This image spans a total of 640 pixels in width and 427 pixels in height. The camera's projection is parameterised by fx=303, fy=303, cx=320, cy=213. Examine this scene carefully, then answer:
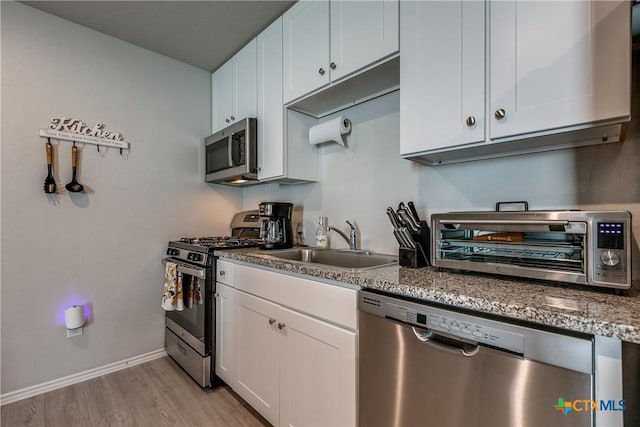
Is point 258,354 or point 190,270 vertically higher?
point 190,270

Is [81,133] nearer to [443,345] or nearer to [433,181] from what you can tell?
[433,181]

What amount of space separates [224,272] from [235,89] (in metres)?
1.47

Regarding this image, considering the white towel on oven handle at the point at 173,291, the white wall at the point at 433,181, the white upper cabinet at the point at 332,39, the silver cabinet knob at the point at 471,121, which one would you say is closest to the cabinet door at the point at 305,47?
the white upper cabinet at the point at 332,39

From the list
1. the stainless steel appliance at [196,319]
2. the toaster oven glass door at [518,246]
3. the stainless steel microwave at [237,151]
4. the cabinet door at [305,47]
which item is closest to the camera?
the toaster oven glass door at [518,246]

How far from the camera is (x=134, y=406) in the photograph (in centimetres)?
180

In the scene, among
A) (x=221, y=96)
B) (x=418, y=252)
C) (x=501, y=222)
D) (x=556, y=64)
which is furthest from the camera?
(x=221, y=96)

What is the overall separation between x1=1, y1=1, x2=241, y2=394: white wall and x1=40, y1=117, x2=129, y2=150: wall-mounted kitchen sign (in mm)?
47

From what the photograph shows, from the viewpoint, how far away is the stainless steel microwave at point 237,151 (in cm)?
216

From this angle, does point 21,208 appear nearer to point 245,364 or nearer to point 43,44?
point 43,44

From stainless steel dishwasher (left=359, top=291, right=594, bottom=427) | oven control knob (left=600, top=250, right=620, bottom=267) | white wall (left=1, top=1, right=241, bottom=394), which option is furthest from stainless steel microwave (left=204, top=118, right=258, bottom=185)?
oven control knob (left=600, top=250, right=620, bottom=267)

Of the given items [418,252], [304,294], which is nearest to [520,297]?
[418,252]

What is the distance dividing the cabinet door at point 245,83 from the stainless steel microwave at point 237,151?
14 centimetres

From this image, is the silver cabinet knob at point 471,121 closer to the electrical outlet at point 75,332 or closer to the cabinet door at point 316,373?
the cabinet door at point 316,373

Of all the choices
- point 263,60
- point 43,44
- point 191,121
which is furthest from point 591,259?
point 43,44
